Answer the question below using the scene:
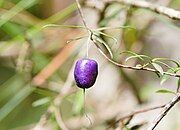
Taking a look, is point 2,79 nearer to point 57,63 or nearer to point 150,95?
point 57,63

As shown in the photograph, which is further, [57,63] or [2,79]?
[2,79]

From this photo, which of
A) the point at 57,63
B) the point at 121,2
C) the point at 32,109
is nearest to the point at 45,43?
the point at 57,63

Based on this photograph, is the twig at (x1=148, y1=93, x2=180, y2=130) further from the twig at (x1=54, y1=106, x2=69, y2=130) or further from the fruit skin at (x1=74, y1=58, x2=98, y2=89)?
the twig at (x1=54, y1=106, x2=69, y2=130)

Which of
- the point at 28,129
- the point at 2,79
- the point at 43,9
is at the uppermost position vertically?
the point at 43,9

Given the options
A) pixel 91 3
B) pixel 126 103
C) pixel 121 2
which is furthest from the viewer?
pixel 126 103

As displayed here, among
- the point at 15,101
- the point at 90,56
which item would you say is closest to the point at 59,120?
the point at 15,101

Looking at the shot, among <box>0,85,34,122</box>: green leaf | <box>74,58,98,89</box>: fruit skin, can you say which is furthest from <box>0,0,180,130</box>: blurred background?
<box>74,58,98,89</box>: fruit skin

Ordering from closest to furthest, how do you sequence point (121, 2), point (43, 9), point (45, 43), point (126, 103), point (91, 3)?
point (121, 2)
point (91, 3)
point (126, 103)
point (45, 43)
point (43, 9)

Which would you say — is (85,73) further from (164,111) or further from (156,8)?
(156,8)

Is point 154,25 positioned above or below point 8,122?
above
